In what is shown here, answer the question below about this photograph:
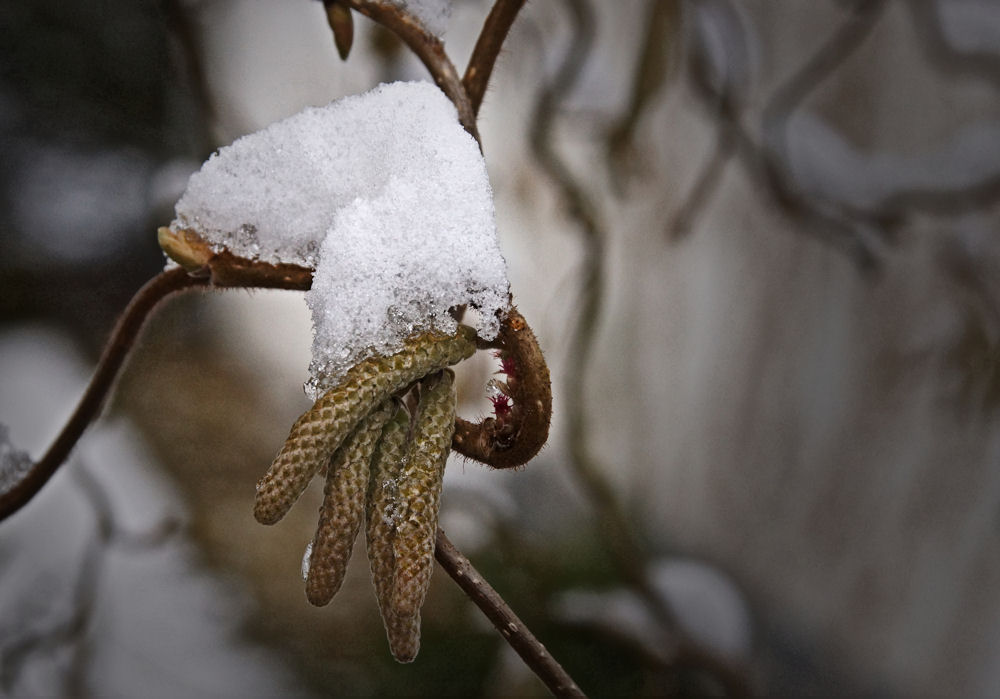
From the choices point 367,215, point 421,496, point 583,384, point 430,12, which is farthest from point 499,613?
point 583,384

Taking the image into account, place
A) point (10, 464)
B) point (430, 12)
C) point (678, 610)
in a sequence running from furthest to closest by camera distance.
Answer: point (678, 610), point (10, 464), point (430, 12)

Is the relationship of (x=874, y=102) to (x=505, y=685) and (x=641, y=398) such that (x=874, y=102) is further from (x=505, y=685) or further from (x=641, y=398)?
(x=505, y=685)

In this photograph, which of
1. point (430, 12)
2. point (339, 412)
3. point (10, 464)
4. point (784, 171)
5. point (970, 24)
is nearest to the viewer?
point (339, 412)

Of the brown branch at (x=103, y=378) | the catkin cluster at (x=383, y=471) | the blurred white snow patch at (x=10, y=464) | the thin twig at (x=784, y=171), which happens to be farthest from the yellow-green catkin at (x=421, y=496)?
the thin twig at (x=784, y=171)

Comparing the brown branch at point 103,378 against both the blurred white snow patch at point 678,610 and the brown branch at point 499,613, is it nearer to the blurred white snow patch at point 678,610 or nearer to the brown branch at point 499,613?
the brown branch at point 499,613

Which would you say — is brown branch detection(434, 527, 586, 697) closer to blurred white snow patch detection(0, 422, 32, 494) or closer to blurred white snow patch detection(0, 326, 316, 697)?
blurred white snow patch detection(0, 422, 32, 494)

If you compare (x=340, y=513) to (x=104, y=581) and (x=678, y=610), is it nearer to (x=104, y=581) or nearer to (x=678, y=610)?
(x=104, y=581)
